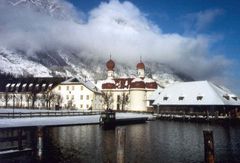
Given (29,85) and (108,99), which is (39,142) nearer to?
(108,99)

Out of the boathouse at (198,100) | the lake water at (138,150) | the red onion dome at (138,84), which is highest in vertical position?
the red onion dome at (138,84)

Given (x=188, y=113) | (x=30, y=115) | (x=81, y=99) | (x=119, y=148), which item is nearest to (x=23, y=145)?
(x=119, y=148)

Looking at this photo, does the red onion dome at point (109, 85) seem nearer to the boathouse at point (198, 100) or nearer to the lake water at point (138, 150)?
the boathouse at point (198, 100)

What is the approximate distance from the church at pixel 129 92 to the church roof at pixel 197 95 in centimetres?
1666

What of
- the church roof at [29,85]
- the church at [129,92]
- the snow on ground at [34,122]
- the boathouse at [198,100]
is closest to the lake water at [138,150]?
the snow on ground at [34,122]

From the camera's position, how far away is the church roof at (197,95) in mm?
79062

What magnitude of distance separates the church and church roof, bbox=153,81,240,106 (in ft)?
54.7

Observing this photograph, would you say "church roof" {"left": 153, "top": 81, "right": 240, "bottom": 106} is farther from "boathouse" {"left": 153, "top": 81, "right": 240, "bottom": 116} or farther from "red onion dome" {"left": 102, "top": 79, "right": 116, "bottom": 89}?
"red onion dome" {"left": 102, "top": 79, "right": 116, "bottom": 89}

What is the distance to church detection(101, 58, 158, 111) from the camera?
112 metres

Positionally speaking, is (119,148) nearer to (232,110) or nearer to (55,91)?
(232,110)

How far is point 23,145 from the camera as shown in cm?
2192

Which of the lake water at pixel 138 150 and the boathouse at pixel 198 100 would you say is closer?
the lake water at pixel 138 150

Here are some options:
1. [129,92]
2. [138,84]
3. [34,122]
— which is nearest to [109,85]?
[129,92]

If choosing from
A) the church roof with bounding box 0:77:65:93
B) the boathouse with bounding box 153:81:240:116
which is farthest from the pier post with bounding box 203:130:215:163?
the church roof with bounding box 0:77:65:93
